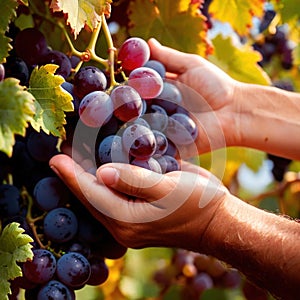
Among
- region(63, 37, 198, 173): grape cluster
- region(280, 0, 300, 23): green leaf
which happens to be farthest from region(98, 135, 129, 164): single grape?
region(280, 0, 300, 23): green leaf

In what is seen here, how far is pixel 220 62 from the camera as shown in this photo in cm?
169

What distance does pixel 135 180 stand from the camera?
1014mm

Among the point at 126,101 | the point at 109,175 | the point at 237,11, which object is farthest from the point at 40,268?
the point at 237,11

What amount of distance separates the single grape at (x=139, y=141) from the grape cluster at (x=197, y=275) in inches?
34.8

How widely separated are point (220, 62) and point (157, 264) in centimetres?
93

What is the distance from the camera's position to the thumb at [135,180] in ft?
3.32

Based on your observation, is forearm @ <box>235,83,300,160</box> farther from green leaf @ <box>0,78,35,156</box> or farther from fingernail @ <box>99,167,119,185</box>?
green leaf @ <box>0,78,35,156</box>

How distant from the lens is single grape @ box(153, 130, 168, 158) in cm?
108

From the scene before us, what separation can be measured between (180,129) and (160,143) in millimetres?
121

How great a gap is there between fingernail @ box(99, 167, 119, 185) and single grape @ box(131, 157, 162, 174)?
5cm

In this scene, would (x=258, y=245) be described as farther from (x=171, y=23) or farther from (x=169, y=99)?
(x=171, y=23)

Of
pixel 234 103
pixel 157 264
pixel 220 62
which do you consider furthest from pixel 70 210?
pixel 157 264

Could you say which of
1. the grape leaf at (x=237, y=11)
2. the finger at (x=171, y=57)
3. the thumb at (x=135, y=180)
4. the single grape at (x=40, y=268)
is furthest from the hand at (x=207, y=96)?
the single grape at (x=40, y=268)

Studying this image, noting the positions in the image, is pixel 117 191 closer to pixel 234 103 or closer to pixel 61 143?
pixel 61 143
